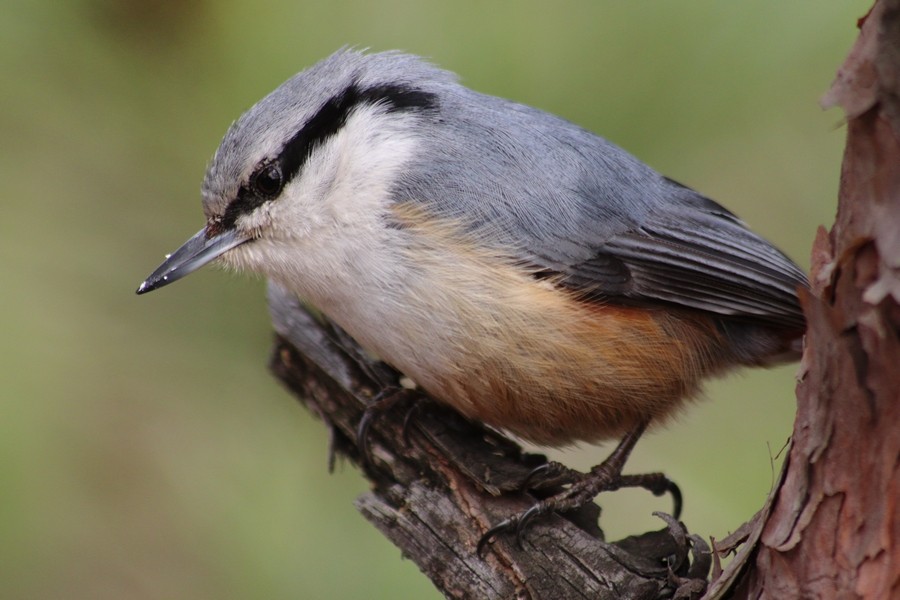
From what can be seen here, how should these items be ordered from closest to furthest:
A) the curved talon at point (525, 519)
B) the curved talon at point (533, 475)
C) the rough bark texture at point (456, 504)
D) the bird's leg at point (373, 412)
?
1. the rough bark texture at point (456, 504)
2. the curved talon at point (525, 519)
3. the curved talon at point (533, 475)
4. the bird's leg at point (373, 412)

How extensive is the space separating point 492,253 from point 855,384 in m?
0.95

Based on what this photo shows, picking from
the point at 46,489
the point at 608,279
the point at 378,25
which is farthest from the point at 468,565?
the point at 378,25

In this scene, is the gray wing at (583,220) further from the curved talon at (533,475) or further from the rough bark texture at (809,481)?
the rough bark texture at (809,481)

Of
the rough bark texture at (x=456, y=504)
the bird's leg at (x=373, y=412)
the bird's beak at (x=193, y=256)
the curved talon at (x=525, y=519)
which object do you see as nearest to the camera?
the rough bark texture at (x=456, y=504)

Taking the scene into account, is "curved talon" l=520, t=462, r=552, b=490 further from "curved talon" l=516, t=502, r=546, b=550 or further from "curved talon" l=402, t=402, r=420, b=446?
"curved talon" l=402, t=402, r=420, b=446

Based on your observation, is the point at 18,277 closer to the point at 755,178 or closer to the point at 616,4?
the point at 616,4

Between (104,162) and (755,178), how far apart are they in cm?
193

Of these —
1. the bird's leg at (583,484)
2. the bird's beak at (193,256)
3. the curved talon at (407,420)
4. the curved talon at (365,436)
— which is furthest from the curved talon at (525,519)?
the bird's beak at (193,256)

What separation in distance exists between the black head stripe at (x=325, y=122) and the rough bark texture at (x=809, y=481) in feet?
2.17

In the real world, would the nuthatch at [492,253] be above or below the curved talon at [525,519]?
above

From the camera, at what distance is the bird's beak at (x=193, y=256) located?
2141mm

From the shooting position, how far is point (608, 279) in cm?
207

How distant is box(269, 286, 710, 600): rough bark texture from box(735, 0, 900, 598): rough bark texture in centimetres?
43

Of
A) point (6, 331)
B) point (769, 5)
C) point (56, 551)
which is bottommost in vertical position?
point (56, 551)
